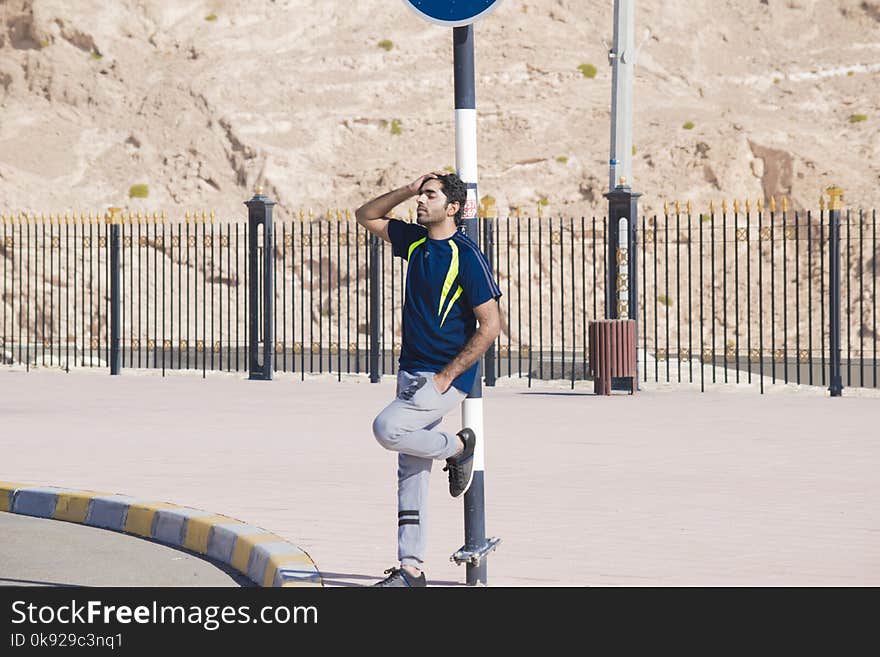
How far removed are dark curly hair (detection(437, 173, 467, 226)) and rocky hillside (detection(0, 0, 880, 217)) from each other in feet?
149

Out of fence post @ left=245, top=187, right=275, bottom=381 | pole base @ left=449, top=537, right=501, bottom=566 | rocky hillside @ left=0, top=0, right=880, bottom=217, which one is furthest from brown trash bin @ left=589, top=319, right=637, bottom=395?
rocky hillside @ left=0, top=0, right=880, bottom=217

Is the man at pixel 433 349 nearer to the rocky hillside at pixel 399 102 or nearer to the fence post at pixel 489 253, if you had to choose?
the fence post at pixel 489 253

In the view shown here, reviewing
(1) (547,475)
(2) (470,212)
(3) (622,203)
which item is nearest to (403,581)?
(2) (470,212)

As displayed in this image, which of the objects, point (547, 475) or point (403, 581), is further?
point (547, 475)

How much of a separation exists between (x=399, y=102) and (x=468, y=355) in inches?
2139

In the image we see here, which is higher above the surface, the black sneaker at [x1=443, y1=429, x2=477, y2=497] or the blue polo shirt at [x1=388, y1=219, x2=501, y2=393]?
the blue polo shirt at [x1=388, y1=219, x2=501, y2=393]

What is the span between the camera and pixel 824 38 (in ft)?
218

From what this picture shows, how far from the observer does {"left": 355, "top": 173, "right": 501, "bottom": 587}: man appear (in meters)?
7.08

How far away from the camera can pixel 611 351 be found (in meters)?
20.8

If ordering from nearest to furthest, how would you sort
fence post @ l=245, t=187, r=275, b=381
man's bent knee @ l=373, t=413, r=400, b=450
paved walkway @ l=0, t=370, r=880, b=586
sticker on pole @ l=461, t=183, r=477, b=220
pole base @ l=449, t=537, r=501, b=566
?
man's bent knee @ l=373, t=413, r=400, b=450 → pole base @ l=449, t=537, r=501, b=566 → sticker on pole @ l=461, t=183, r=477, b=220 → paved walkway @ l=0, t=370, r=880, b=586 → fence post @ l=245, t=187, r=275, b=381

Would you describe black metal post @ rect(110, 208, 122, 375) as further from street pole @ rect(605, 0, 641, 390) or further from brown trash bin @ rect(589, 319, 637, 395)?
brown trash bin @ rect(589, 319, 637, 395)

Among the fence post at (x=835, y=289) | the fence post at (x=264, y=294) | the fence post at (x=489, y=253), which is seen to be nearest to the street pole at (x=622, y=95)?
the fence post at (x=489, y=253)

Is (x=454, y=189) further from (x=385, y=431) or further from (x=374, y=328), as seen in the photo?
(x=374, y=328)
